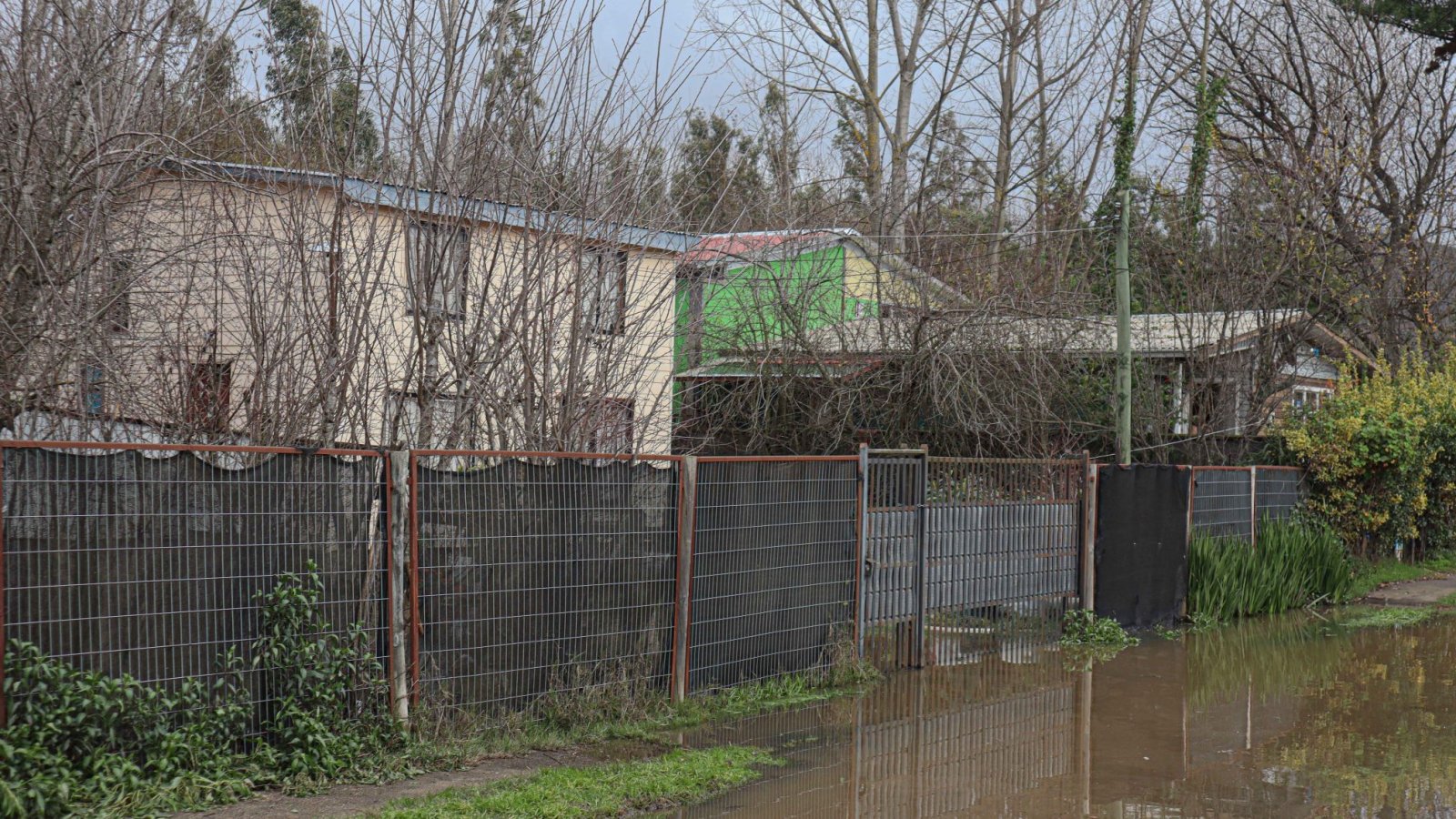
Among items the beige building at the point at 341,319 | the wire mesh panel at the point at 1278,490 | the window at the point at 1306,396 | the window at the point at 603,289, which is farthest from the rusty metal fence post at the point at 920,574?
the window at the point at 1306,396

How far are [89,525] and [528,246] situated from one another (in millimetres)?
4026

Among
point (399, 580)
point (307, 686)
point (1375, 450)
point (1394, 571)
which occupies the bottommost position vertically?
point (1394, 571)

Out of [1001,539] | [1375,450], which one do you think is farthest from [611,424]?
[1375,450]

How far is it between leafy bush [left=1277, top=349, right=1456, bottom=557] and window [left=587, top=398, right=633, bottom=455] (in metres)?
11.4

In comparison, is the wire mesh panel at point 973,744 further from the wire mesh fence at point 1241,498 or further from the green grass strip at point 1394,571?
the green grass strip at point 1394,571

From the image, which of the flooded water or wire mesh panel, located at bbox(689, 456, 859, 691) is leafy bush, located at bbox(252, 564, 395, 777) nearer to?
the flooded water

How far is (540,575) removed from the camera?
803 centimetres

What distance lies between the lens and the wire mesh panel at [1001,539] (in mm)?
11492

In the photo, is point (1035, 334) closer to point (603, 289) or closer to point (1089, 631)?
point (1089, 631)

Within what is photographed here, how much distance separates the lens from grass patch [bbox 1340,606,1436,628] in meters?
15.0

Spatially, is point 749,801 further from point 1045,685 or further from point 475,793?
point 1045,685

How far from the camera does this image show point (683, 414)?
18375 mm

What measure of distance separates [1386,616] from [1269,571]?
1.51m

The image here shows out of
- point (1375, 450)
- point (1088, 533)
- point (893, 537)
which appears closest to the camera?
point (893, 537)
